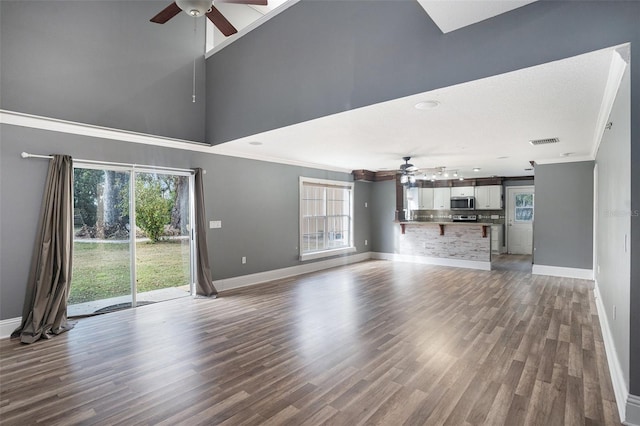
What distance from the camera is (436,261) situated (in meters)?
8.23

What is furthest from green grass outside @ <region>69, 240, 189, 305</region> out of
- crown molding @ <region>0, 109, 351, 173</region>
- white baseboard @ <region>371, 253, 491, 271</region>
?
white baseboard @ <region>371, 253, 491, 271</region>

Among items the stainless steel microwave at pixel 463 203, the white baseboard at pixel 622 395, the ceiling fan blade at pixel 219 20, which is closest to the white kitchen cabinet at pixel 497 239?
the stainless steel microwave at pixel 463 203

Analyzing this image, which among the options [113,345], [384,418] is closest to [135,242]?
[113,345]

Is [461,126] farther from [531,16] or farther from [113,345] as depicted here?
[113,345]

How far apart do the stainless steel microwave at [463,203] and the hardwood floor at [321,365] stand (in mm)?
5530

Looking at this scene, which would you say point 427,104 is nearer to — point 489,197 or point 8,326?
point 8,326

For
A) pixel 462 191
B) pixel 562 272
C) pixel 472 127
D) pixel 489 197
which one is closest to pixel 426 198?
pixel 462 191

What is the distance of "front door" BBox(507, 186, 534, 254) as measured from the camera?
9844 millimetres

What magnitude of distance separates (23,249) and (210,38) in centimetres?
427

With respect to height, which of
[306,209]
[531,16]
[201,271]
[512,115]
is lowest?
[201,271]

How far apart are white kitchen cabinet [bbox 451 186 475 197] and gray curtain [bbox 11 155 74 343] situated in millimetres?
10012

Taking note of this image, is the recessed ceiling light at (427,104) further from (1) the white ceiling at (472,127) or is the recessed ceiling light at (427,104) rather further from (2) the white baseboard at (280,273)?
(2) the white baseboard at (280,273)

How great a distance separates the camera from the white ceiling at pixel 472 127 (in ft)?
9.05

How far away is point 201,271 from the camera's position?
526 centimetres
